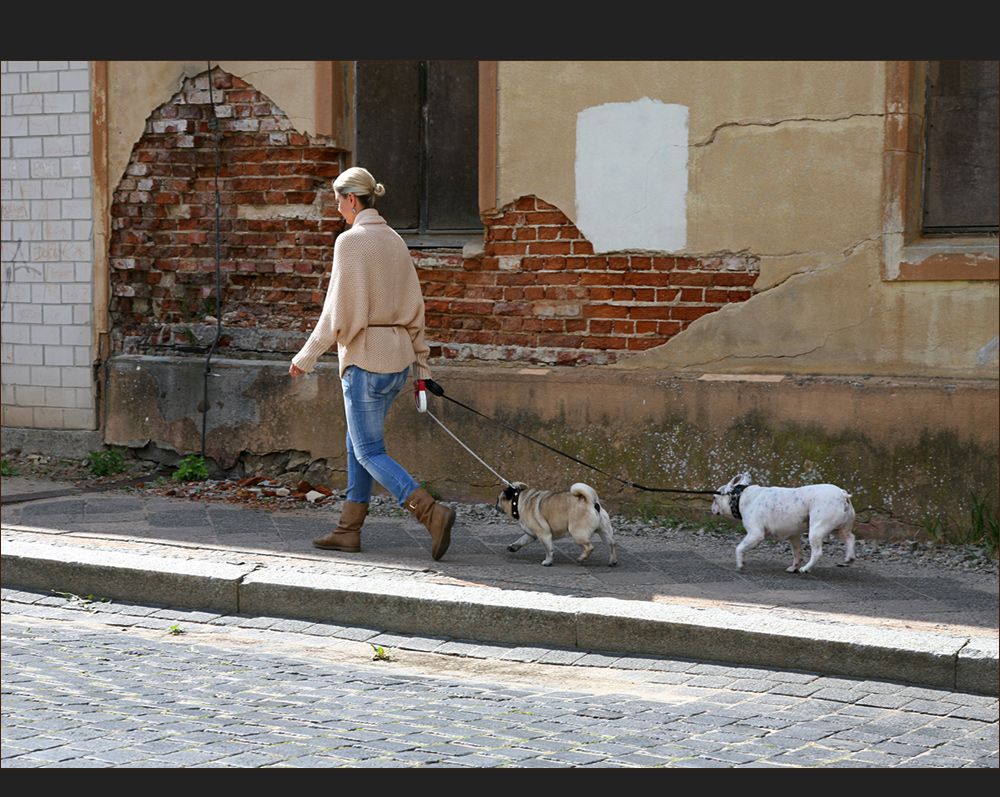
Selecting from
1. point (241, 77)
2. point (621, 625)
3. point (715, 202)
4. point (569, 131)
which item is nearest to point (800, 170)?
point (715, 202)

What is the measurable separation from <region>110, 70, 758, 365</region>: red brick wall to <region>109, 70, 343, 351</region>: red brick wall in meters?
0.01

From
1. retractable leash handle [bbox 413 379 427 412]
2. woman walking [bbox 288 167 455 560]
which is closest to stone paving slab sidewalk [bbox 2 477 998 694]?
woman walking [bbox 288 167 455 560]

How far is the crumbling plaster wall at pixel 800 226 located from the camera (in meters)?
7.63

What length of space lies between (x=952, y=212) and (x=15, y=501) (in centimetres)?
647

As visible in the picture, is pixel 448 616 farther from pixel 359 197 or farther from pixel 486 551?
pixel 359 197

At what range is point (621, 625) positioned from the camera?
19.0 ft

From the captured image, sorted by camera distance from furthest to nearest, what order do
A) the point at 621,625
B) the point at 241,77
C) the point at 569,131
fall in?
the point at 241,77, the point at 569,131, the point at 621,625

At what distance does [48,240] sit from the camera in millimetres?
10297

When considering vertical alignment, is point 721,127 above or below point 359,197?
above

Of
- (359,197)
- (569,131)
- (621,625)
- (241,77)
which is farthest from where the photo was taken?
(241,77)

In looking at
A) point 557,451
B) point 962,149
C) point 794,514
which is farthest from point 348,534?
point 962,149

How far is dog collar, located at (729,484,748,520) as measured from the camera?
22.8 feet

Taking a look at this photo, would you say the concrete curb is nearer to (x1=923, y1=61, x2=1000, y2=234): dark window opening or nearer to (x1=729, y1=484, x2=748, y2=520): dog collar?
(x1=729, y1=484, x2=748, y2=520): dog collar

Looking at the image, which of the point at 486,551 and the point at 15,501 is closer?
the point at 486,551
